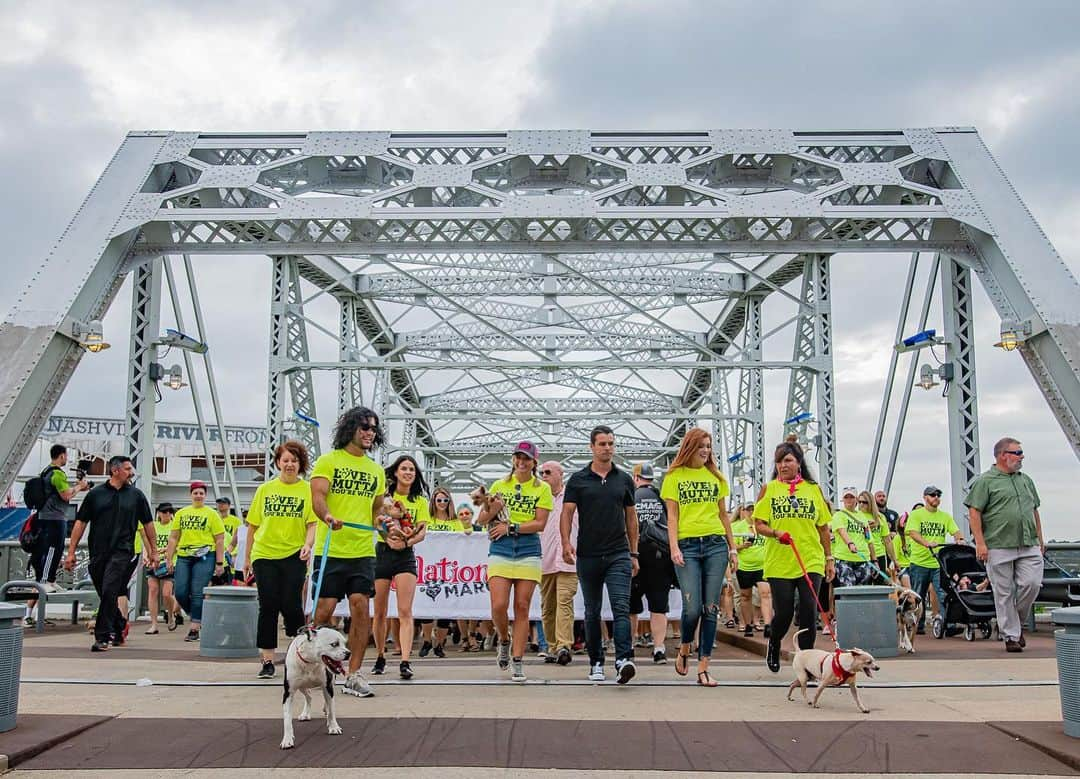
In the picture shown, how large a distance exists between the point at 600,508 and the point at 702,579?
91 centimetres

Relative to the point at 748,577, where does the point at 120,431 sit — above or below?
above

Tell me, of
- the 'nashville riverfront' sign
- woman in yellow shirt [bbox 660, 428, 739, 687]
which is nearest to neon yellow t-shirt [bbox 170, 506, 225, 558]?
woman in yellow shirt [bbox 660, 428, 739, 687]

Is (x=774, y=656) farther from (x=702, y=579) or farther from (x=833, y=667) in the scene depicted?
(x=833, y=667)

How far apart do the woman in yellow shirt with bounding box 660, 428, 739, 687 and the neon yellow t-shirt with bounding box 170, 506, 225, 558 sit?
680 cm

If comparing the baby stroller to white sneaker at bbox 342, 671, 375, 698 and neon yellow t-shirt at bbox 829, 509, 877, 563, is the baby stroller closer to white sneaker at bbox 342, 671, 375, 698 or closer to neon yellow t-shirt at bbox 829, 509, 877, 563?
neon yellow t-shirt at bbox 829, 509, 877, 563

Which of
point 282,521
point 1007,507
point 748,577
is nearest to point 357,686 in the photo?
point 282,521

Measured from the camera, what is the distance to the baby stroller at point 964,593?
11172mm

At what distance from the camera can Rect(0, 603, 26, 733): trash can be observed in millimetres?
5176

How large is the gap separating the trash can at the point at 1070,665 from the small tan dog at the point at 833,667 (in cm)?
111

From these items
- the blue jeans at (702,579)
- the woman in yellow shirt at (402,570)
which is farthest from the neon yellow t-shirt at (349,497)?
the blue jeans at (702,579)

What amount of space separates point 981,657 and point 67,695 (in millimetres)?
7383

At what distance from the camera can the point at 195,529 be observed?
40.7ft

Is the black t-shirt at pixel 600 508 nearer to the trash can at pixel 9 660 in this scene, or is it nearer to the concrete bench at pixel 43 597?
the trash can at pixel 9 660

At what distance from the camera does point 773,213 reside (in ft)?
47.0
